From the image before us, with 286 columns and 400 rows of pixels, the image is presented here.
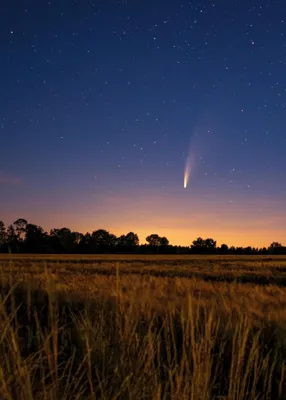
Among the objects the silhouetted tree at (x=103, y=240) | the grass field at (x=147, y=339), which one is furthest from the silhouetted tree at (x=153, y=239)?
the grass field at (x=147, y=339)

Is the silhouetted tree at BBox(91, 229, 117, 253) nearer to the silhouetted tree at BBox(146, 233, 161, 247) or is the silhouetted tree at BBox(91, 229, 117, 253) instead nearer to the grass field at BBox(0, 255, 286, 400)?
the silhouetted tree at BBox(146, 233, 161, 247)

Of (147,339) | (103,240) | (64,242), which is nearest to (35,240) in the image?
(64,242)

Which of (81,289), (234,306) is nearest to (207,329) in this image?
(234,306)

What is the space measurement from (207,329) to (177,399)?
1.64 feet

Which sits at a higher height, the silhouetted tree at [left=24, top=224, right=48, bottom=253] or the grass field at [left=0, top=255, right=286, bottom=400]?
the silhouetted tree at [left=24, top=224, right=48, bottom=253]

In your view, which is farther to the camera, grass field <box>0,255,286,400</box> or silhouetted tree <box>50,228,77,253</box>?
silhouetted tree <box>50,228,77,253</box>

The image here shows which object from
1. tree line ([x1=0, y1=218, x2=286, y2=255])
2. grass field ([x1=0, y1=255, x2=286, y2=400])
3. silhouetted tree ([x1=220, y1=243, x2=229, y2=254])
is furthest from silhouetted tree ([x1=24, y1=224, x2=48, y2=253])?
grass field ([x1=0, y1=255, x2=286, y2=400])

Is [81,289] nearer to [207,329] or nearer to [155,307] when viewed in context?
[155,307]

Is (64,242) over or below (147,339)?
over

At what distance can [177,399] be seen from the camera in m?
2.81

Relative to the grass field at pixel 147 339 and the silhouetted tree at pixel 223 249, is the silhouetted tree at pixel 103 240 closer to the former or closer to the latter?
the silhouetted tree at pixel 223 249

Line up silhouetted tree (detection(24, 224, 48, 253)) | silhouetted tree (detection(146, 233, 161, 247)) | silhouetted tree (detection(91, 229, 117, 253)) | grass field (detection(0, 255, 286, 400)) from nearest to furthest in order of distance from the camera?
grass field (detection(0, 255, 286, 400))
silhouetted tree (detection(24, 224, 48, 253))
silhouetted tree (detection(91, 229, 117, 253))
silhouetted tree (detection(146, 233, 161, 247))

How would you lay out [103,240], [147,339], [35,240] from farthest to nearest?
1. [103,240]
2. [35,240]
3. [147,339]

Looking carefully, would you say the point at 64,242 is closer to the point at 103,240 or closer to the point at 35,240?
the point at 35,240
